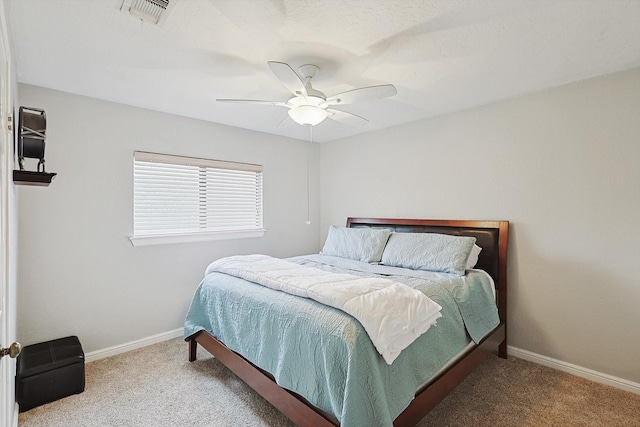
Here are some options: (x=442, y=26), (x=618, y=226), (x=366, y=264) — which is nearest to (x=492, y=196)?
(x=618, y=226)

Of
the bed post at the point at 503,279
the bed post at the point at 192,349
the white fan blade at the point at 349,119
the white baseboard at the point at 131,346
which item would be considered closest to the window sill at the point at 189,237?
the white baseboard at the point at 131,346

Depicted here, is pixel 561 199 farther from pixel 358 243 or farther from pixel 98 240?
pixel 98 240

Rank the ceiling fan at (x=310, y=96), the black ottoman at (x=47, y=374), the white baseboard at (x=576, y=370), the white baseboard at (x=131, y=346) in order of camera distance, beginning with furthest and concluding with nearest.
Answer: the white baseboard at (x=131, y=346), the white baseboard at (x=576, y=370), the black ottoman at (x=47, y=374), the ceiling fan at (x=310, y=96)

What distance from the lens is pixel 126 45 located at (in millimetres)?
1944

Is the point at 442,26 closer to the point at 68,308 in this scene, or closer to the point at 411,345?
the point at 411,345

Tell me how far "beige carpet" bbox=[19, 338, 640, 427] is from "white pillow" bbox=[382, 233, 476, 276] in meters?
0.90

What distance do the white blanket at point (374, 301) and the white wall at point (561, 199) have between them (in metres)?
1.46

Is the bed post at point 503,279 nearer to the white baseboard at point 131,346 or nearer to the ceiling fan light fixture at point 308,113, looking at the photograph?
the ceiling fan light fixture at point 308,113

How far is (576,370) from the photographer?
2.53 m

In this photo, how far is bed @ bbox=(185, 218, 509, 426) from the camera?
1465 mm

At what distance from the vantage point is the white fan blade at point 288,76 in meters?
1.71

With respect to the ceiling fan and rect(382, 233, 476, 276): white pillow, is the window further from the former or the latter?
rect(382, 233, 476, 276): white pillow

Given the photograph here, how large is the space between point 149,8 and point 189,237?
2.25 metres

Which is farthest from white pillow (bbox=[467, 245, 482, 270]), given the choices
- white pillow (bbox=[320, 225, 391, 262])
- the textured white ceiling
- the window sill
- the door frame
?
the door frame
